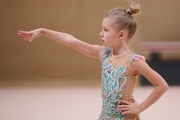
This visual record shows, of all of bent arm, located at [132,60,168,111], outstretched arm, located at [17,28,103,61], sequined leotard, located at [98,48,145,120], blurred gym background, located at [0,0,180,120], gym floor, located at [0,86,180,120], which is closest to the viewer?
bent arm, located at [132,60,168,111]

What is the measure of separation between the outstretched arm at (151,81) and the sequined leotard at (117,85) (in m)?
0.05

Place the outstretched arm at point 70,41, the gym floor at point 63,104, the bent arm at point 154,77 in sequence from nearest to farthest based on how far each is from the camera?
the bent arm at point 154,77 < the outstretched arm at point 70,41 < the gym floor at point 63,104

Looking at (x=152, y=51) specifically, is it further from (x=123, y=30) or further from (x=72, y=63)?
(x=123, y=30)

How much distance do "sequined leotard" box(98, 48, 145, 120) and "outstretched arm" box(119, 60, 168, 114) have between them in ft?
0.16

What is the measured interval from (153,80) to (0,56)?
7.04 m

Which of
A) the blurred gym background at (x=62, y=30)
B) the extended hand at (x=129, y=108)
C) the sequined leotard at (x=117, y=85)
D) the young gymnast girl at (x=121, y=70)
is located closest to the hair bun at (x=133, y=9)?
the young gymnast girl at (x=121, y=70)

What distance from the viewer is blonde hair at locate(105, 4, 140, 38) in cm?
255

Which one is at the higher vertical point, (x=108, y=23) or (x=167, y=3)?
(x=167, y=3)

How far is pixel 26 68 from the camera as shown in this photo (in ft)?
29.1

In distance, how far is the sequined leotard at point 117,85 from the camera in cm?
252

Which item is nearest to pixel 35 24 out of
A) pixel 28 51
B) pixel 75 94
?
pixel 28 51

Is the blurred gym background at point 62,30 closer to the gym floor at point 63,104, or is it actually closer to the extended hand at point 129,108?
the gym floor at point 63,104

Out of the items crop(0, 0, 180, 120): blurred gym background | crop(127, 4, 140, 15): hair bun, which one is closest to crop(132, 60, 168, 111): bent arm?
crop(127, 4, 140, 15): hair bun

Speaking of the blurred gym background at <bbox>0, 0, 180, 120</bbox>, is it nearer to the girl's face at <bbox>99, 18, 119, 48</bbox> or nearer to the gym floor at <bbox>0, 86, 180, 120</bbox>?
the gym floor at <bbox>0, 86, 180, 120</bbox>
